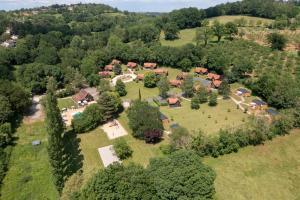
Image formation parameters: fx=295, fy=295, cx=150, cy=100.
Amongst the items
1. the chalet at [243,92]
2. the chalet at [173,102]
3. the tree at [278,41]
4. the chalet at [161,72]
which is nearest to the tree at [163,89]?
the chalet at [173,102]

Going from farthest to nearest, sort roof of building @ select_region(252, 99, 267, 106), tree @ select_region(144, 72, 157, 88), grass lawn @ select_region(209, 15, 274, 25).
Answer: grass lawn @ select_region(209, 15, 274, 25)
tree @ select_region(144, 72, 157, 88)
roof of building @ select_region(252, 99, 267, 106)

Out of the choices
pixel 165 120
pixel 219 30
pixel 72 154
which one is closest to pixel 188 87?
pixel 165 120

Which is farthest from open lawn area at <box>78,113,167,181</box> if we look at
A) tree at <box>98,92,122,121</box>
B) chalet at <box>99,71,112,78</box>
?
chalet at <box>99,71,112,78</box>

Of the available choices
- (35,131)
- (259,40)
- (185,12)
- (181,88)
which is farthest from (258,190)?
(185,12)

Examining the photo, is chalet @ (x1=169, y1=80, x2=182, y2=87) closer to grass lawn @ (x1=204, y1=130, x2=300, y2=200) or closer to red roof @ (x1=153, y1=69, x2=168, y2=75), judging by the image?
red roof @ (x1=153, y1=69, x2=168, y2=75)

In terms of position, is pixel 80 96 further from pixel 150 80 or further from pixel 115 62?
pixel 115 62

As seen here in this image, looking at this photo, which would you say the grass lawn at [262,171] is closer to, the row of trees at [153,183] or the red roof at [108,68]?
the row of trees at [153,183]
